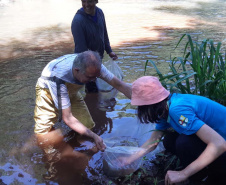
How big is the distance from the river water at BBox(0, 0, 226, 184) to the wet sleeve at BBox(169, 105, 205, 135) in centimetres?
90

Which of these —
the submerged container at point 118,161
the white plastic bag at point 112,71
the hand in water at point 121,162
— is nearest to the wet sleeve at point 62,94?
the submerged container at point 118,161

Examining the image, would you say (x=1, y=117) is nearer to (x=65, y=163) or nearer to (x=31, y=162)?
(x=31, y=162)

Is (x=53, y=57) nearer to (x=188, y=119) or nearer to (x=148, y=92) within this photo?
(x=148, y=92)

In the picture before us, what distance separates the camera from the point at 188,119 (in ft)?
5.73

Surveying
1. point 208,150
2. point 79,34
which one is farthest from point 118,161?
point 79,34

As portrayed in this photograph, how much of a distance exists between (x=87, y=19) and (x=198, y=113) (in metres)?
2.01

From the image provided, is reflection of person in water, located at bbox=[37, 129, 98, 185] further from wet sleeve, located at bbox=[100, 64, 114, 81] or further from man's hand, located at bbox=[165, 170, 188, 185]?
man's hand, located at bbox=[165, 170, 188, 185]

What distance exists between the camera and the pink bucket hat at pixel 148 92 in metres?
1.81

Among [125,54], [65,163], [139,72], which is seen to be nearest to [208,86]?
[65,163]

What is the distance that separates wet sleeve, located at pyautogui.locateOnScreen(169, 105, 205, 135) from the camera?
1740mm

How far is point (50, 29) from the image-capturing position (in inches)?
352

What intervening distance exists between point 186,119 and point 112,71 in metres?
2.25

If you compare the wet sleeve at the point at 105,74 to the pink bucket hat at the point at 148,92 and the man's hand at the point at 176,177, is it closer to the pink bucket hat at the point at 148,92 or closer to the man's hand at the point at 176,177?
the pink bucket hat at the point at 148,92

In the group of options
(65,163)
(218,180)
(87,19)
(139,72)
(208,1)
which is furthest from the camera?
(208,1)
